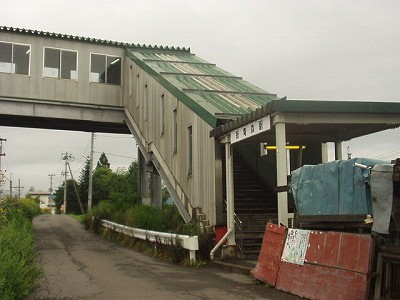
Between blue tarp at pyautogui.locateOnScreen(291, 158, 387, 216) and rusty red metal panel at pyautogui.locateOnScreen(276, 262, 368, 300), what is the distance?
112cm

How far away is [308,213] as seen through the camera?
9719mm

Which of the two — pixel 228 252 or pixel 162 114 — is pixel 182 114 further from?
pixel 228 252

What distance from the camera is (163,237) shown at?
15508 mm

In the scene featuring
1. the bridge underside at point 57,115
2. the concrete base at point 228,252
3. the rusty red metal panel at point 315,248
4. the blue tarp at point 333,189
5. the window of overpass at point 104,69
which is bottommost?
the concrete base at point 228,252

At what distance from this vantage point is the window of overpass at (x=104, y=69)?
995 inches

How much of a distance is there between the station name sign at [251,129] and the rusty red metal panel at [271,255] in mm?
2518

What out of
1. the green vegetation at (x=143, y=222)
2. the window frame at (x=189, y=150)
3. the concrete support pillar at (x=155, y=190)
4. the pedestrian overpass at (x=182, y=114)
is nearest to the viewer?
the pedestrian overpass at (x=182, y=114)

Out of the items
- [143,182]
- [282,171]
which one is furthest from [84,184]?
[282,171]

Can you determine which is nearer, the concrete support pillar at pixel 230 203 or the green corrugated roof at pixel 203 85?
the concrete support pillar at pixel 230 203

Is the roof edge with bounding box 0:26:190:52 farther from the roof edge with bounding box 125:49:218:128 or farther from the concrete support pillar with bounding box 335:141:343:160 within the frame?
the concrete support pillar with bounding box 335:141:343:160

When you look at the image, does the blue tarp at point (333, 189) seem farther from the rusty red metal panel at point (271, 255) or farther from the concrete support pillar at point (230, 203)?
the concrete support pillar at point (230, 203)

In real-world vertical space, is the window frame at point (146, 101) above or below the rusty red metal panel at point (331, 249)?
above

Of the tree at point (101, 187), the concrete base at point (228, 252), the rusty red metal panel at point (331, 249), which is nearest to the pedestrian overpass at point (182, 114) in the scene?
the concrete base at point (228, 252)

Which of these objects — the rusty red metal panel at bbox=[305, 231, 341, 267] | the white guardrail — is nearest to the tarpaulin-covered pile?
the rusty red metal panel at bbox=[305, 231, 341, 267]
